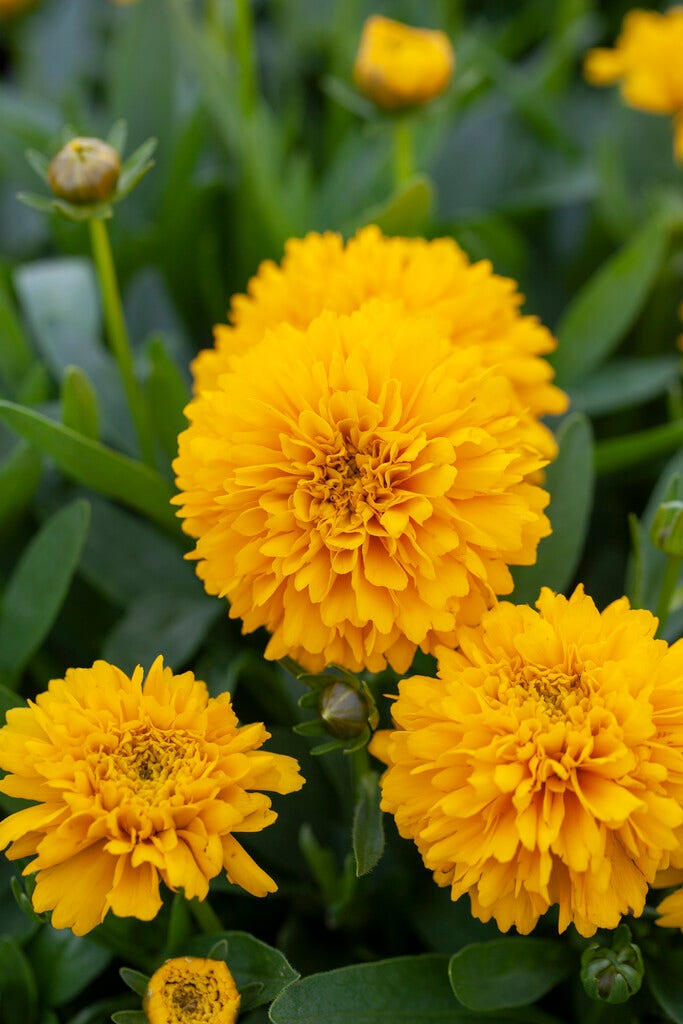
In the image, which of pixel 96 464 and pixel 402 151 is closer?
pixel 96 464

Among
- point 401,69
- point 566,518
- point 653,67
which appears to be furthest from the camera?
point 653,67

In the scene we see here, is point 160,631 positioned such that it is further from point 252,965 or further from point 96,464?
point 252,965

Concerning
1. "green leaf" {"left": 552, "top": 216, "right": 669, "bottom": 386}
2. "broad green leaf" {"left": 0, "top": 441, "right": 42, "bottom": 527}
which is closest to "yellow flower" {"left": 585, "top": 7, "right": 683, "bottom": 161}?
"green leaf" {"left": 552, "top": 216, "right": 669, "bottom": 386}

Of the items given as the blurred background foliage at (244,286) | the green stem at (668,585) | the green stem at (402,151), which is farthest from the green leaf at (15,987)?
the green stem at (402,151)

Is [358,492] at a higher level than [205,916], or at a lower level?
higher

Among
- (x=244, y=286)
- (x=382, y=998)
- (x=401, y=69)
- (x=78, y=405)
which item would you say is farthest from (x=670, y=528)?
(x=244, y=286)

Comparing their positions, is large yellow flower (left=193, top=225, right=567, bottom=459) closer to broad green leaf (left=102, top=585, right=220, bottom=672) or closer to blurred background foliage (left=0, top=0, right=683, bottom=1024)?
blurred background foliage (left=0, top=0, right=683, bottom=1024)
